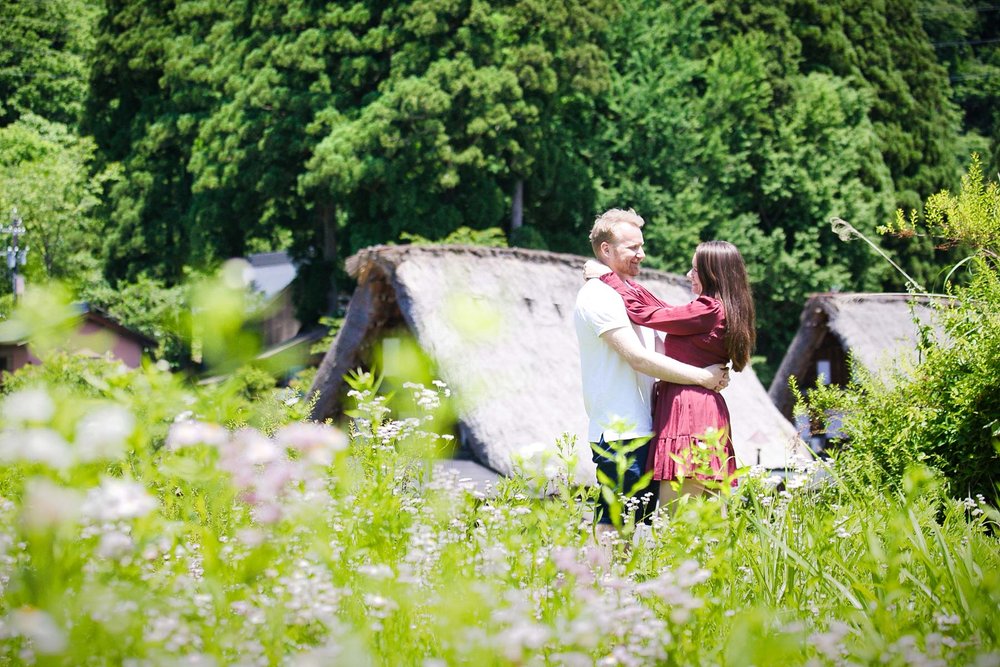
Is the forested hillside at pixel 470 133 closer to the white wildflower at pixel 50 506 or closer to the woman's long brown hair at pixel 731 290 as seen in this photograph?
the woman's long brown hair at pixel 731 290

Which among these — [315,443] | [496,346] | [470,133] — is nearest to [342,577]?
[315,443]

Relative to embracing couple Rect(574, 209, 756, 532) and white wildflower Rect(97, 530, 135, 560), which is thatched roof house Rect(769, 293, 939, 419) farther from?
white wildflower Rect(97, 530, 135, 560)

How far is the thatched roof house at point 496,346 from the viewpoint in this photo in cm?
689

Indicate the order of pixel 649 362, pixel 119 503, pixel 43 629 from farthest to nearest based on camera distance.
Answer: pixel 649 362 → pixel 119 503 → pixel 43 629

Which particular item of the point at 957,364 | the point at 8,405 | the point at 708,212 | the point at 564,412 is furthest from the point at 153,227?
the point at 8,405

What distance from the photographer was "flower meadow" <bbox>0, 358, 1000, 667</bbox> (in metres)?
1.62

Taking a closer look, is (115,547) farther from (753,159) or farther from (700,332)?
(753,159)

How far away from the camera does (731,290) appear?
363 centimetres

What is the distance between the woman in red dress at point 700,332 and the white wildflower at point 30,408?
220cm

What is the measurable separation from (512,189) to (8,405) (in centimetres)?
1848

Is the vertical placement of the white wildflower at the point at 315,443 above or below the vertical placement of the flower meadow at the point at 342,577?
above

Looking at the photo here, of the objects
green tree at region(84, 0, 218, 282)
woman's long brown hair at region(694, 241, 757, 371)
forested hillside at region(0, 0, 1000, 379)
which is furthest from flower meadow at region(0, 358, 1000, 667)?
green tree at region(84, 0, 218, 282)

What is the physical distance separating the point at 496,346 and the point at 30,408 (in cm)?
607

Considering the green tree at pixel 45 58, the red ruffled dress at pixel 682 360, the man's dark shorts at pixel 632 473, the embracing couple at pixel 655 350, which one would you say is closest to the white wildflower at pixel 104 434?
the man's dark shorts at pixel 632 473
